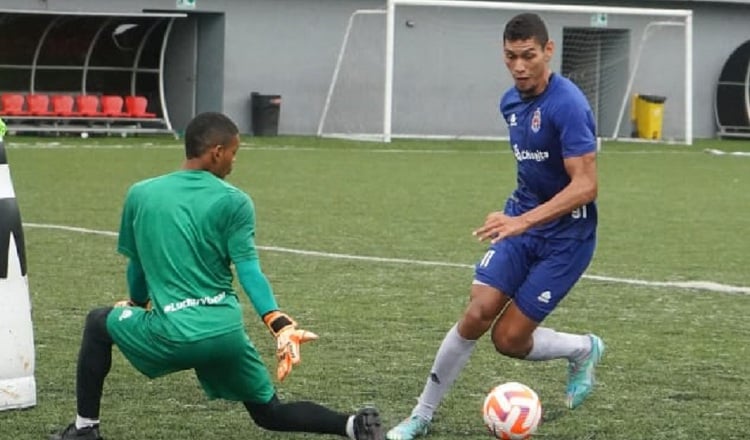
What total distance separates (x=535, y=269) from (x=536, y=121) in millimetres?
679

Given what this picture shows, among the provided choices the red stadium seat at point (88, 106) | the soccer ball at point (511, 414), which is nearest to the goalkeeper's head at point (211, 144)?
the soccer ball at point (511, 414)

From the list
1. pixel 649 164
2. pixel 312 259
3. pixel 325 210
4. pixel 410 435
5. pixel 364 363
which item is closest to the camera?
pixel 410 435

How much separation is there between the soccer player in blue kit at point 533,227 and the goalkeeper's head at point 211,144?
4.93 feet

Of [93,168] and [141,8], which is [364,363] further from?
[141,8]

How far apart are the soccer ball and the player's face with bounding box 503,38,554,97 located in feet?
4.71

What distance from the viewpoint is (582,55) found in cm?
4044

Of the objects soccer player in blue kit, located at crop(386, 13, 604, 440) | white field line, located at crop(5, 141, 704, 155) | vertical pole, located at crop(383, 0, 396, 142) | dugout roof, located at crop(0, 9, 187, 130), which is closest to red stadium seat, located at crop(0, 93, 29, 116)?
dugout roof, located at crop(0, 9, 187, 130)

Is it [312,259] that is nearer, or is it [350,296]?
[350,296]

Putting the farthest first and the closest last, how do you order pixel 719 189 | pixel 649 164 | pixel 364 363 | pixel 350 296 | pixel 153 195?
pixel 649 164
pixel 719 189
pixel 350 296
pixel 364 363
pixel 153 195

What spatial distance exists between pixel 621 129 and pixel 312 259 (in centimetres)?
2678

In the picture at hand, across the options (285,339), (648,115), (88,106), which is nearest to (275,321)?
(285,339)

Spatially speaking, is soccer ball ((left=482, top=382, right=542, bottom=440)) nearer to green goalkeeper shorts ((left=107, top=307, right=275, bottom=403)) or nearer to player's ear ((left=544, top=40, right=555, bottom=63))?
green goalkeeper shorts ((left=107, top=307, right=275, bottom=403))

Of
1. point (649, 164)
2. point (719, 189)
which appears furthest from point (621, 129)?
point (719, 189)

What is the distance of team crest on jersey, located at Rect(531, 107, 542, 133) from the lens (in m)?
7.53
